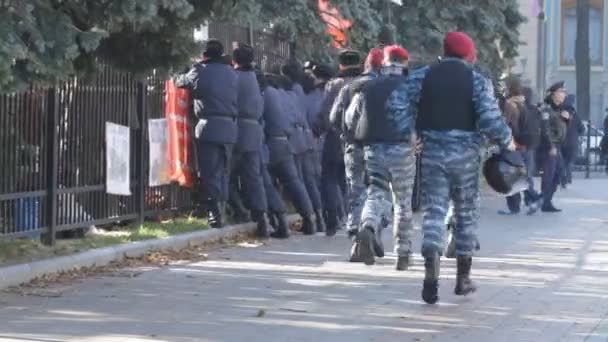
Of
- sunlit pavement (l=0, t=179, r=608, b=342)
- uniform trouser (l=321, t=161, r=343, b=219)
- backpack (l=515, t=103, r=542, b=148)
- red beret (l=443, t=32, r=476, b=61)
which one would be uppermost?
red beret (l=443, t=32, r=476, b=61)

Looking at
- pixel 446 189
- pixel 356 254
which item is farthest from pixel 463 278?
pixel 356 254

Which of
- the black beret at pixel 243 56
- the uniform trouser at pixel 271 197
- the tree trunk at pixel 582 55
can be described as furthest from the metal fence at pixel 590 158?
the black beret at pixel 243 56

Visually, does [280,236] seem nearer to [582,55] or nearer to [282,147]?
[282,147]

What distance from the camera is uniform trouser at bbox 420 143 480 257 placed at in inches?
401

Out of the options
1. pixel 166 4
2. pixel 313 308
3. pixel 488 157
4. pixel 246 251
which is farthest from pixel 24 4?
pixel 246 251

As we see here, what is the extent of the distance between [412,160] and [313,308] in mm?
2432

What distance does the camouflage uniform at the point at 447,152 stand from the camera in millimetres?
10141

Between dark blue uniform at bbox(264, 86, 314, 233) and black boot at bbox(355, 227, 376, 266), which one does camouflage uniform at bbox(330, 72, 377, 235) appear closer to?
black boot at bbox(355, 227, 376, 266)

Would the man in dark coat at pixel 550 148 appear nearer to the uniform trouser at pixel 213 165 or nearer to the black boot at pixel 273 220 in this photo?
Result: the black boot at pixel 273 220

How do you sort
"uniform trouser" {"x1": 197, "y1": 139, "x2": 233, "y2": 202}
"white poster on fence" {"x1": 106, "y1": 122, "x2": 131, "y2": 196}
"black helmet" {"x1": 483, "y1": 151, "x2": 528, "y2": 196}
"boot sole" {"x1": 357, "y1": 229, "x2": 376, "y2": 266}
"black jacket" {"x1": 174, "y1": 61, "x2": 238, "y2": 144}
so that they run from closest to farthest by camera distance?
1. "black helmet" {"x1": 483, "y1": 151, "x2": 528, "y2": 196}
2. "boot sole" {"x1": 357, "y1": 229, "x2": 376, "y2": 266}
3. "white poster on fence" {"x1": 106, "y1": 122, "x2": 131, "y2": 196}
4. "black jacket" {"x1": 174, "y1": 61, "x2": 238, "y2": 144}
5. "uniform trouser" {"x1": 197, "y1": 139, "x2": 233, "y2": 202}

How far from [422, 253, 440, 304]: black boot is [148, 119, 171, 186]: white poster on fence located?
5.08 meters

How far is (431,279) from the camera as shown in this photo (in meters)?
10.2

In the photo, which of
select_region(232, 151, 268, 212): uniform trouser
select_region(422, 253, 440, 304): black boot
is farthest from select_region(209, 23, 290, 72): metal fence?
select_region(422, 253, 440, 304): black boot

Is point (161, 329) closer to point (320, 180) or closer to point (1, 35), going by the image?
point (1, 35)
